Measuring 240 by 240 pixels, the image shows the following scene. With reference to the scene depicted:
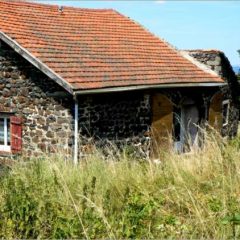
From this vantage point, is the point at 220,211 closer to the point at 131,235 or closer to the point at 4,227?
the point at 131,235

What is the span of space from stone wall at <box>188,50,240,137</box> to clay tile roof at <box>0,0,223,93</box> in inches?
27.7

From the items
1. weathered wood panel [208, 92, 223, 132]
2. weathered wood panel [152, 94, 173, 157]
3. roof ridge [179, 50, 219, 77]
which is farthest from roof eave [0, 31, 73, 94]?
roof ridge [179, 50, 219, 77]

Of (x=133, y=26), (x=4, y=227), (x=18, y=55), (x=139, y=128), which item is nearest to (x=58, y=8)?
(x=133, y=26)

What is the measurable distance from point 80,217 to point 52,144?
7701 millimetres

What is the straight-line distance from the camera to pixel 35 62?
12.3m

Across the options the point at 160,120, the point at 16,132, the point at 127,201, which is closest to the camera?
the point at 127,201

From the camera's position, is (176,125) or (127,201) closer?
(127,201)

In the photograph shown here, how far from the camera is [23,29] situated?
546 inches

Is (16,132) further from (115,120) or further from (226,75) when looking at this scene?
(226,75)

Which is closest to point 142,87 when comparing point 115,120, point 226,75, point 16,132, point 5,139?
point 115,120

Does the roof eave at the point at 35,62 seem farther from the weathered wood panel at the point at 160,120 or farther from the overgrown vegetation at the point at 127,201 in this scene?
the overgrown vegetation at the point at 127,201

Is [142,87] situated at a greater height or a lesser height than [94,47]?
lesser

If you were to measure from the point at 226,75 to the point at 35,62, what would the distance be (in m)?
9.93

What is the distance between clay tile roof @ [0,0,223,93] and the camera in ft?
42.3
